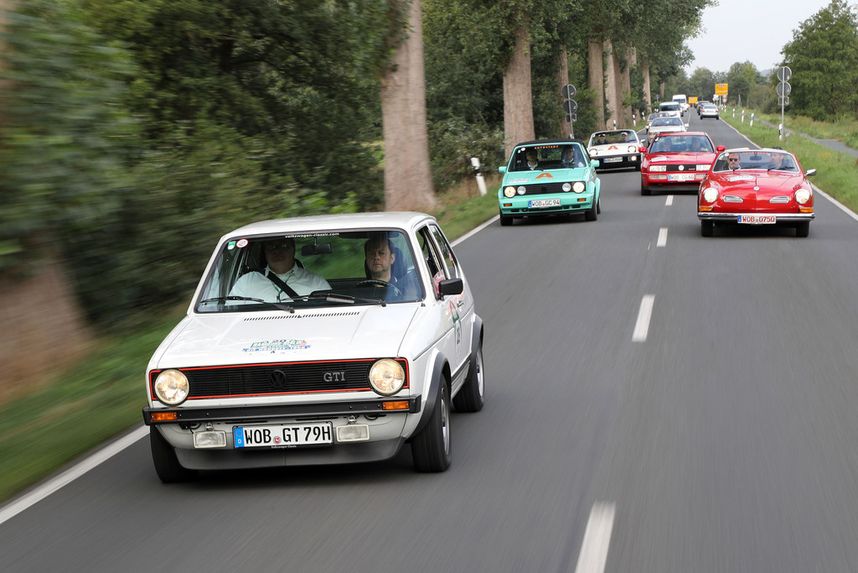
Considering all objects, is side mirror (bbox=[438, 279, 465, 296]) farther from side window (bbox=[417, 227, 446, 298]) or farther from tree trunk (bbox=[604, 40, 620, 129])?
tree trunk (bbox=[604, 40, 620, 129])

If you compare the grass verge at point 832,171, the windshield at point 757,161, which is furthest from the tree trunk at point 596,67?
the windshield at point 757,161

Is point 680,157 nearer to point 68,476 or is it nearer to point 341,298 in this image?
point 341,298

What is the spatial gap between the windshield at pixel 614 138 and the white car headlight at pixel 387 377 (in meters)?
33.1

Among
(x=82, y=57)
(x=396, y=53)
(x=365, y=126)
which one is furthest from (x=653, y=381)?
(x=365, y=126)

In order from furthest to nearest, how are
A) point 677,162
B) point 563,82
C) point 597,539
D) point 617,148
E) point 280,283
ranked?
point 563,82 → point 617,148 → point 677,162 → point 280,283 → point 597,539

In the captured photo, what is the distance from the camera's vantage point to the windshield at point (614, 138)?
3850 centimetres

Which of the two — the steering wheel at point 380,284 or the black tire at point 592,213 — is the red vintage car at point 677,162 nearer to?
the black tire at point 592,213

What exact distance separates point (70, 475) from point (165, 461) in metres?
0.77

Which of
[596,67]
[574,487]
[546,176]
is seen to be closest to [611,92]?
[596,67]

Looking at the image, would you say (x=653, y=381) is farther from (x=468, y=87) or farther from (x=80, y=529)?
(x=468, y=87)

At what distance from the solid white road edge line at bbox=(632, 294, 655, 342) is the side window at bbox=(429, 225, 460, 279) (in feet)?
9.90

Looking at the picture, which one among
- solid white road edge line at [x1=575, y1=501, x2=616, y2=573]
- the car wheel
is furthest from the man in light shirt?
solid white road edge line at [x1=575, y1=501, x2=616, y2=573]

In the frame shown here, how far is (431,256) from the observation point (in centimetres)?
796

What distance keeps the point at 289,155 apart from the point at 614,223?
6421 millimetres
